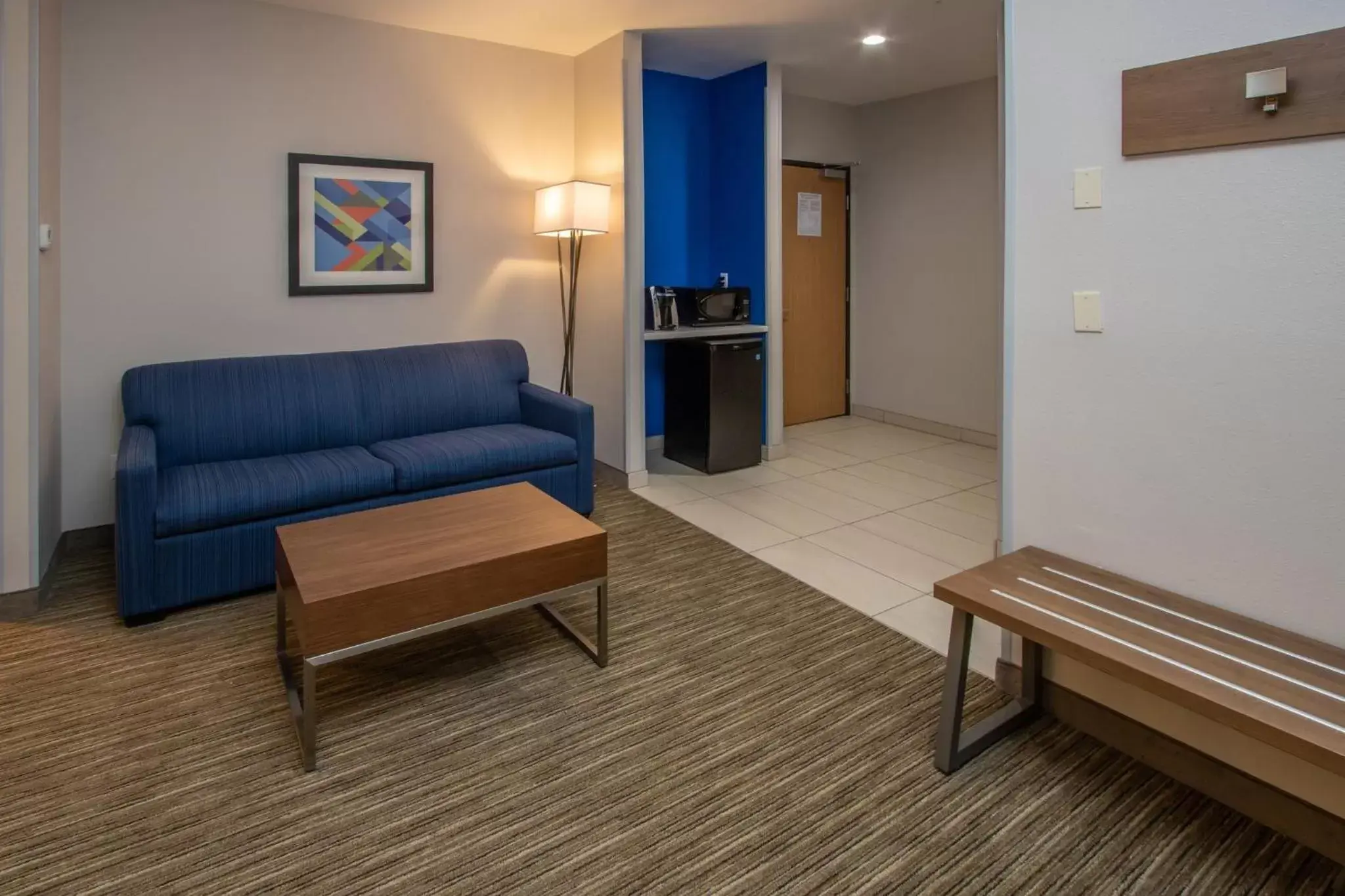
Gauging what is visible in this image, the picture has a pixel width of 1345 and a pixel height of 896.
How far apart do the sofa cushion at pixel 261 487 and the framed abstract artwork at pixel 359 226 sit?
1122 millimetres

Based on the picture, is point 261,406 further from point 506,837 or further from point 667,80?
point 667,80

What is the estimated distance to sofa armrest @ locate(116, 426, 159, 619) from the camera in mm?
2781

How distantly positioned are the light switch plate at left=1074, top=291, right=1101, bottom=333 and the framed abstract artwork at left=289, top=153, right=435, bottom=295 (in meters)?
3.44

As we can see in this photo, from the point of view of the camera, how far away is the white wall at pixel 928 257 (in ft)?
18.5

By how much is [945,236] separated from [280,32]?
4527 millimetres

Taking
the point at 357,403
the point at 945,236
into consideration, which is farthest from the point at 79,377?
the point at 945,236

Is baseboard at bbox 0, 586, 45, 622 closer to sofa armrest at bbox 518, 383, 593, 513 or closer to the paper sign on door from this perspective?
sofa armrest at bbox 518, 383, 593, 513

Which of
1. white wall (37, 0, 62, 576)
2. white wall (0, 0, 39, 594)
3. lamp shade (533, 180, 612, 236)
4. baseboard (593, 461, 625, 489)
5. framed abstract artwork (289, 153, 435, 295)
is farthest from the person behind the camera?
baseboard (593, 461, 625, 489)

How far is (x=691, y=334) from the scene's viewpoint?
4980 millimetres

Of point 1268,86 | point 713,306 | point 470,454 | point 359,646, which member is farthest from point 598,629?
point 713,306

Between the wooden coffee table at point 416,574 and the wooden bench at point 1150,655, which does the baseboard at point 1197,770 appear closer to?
the wooden bench at point 1150,655

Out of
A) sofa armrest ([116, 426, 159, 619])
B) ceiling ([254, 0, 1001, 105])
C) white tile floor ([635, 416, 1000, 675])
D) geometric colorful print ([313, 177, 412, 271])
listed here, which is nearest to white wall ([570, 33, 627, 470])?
ceiling ([254, 0, 1001, 105])

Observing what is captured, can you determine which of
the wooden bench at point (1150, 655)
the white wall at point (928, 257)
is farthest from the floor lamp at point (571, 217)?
the wooden bench at point (1150, 655)

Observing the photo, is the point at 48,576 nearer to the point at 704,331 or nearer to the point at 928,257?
the point at 704,331
